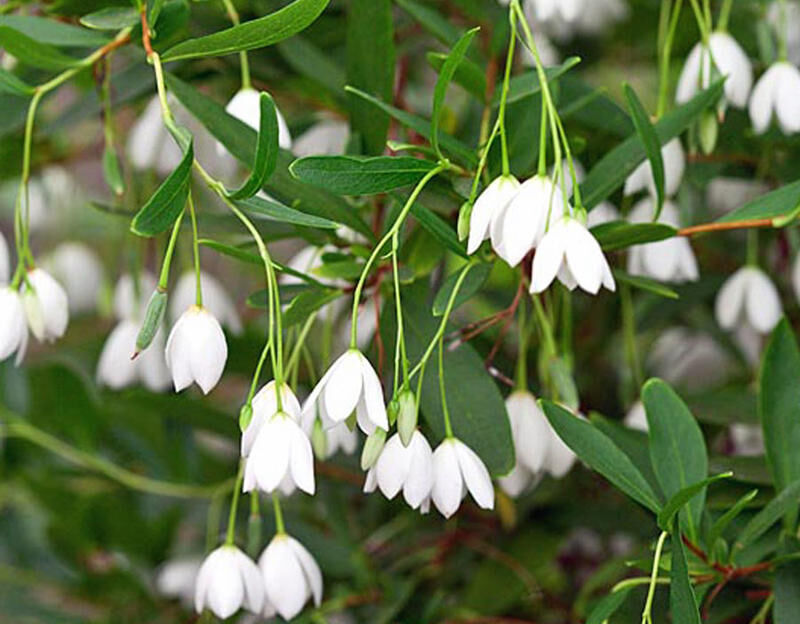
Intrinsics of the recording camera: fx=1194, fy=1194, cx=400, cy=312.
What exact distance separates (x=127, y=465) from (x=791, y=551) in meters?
0.60

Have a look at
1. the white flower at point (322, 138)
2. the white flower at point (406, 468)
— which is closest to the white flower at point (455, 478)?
the white flower at point (406, 468)

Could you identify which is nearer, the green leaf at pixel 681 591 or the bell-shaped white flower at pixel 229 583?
the green leaf at pixel 681 591

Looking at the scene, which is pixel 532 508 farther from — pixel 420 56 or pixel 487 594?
pixel 420 56

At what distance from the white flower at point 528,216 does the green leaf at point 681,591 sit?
0.15m

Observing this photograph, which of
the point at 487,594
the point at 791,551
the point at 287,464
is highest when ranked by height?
the point at 287,464

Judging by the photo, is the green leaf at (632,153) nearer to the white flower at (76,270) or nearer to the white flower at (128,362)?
the white flower at (128,362)

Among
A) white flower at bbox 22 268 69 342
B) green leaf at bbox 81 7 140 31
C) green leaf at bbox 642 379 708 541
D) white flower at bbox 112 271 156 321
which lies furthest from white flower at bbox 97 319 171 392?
green leaf at bbox 642 379 708 541

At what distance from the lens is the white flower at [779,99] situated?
2.25 ft

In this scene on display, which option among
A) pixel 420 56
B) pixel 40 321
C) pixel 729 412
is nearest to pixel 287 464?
pixel 40 321

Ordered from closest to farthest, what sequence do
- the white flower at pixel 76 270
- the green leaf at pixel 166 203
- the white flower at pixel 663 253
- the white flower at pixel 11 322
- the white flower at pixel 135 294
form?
1. the green leaf at pixel 166 203
2. the white flower at pixel 11 322
3. the white flower at pixel 663 253
4. the white flower at pixel 135 294
5. the white flower at pixel 76 270

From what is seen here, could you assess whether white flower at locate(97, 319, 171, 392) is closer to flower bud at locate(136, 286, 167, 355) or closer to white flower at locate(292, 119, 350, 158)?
white flower at locate(292, 119, 350, 158)

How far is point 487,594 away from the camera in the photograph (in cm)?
86

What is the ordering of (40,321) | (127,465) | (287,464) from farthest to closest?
(127,465), (40,321), (287,464)

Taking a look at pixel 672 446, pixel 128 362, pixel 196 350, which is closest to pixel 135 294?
pixel 128 362
